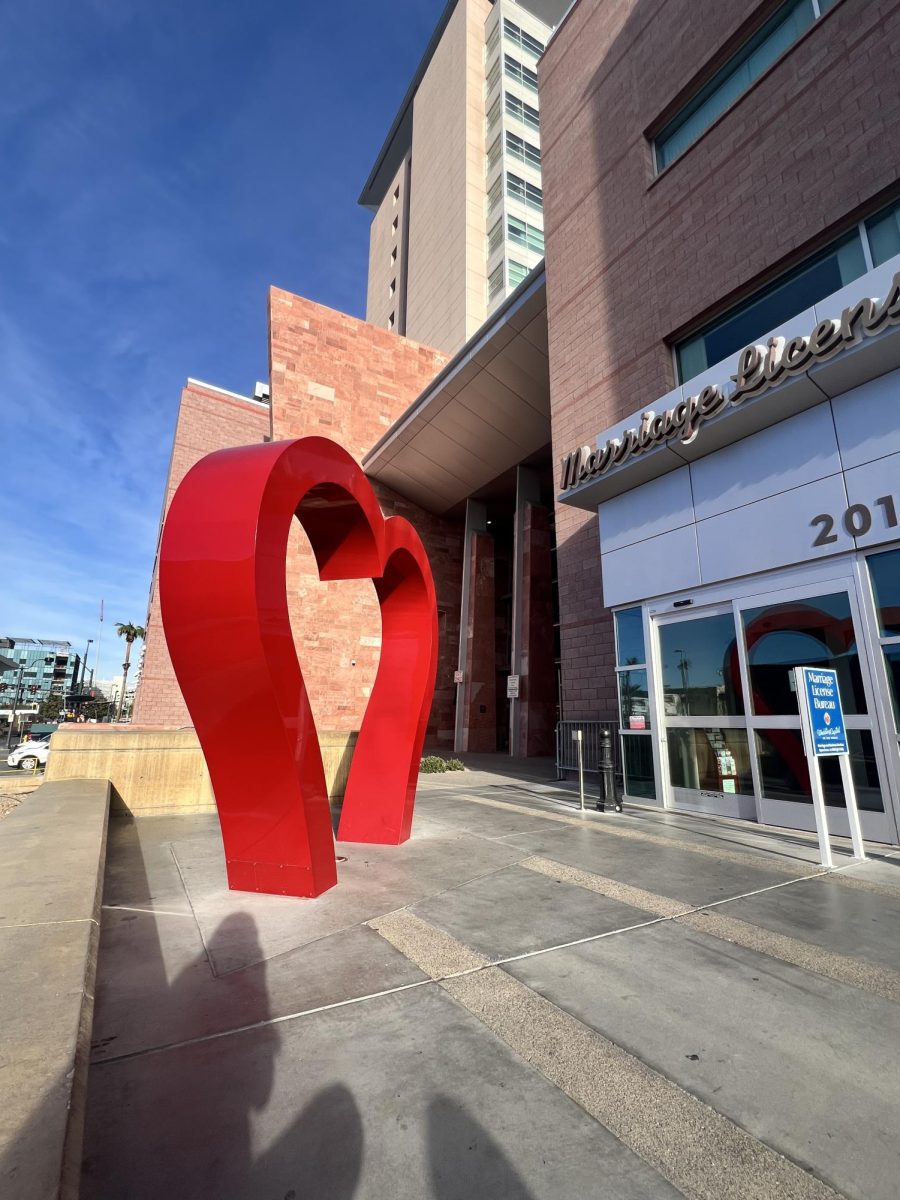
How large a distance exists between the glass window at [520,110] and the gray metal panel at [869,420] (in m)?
40.8

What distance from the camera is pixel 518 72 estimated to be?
125ft

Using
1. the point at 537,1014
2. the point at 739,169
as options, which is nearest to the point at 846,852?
the point at 537,1014

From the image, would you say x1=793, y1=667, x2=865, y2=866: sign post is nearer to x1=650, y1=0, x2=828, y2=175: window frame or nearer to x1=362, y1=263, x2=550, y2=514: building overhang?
x1=650, y1=0, x2=828, y2=175: window frame

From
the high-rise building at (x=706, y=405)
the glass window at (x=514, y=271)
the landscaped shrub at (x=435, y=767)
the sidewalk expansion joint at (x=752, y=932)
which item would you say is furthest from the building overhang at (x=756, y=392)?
the glass window at (x=514, y=271)

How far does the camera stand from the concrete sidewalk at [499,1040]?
5.93 ft

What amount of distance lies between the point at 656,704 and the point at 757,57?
38.5 ft

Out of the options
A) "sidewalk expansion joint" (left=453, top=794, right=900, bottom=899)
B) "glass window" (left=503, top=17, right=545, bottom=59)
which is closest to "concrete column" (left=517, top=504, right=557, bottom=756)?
"sidewalk expansion joint" (left=453, top=794, right=900, bottom=899)

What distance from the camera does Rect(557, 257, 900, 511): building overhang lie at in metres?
6.34

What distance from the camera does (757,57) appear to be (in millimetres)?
10555

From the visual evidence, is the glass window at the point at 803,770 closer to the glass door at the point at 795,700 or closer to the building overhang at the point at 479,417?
the glass door at the point at 795,700

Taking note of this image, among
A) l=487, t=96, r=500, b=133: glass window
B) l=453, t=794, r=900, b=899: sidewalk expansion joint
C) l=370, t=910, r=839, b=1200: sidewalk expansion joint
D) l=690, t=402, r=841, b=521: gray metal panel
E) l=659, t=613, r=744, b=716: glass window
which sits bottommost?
l=370, t=910, r=839, b=1200: sidewalk expansion joint

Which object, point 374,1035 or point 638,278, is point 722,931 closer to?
point 374,1035

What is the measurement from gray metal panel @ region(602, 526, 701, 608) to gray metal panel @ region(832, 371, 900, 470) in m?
2.20

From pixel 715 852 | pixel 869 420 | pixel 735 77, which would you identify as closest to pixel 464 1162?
pixel 715 852
